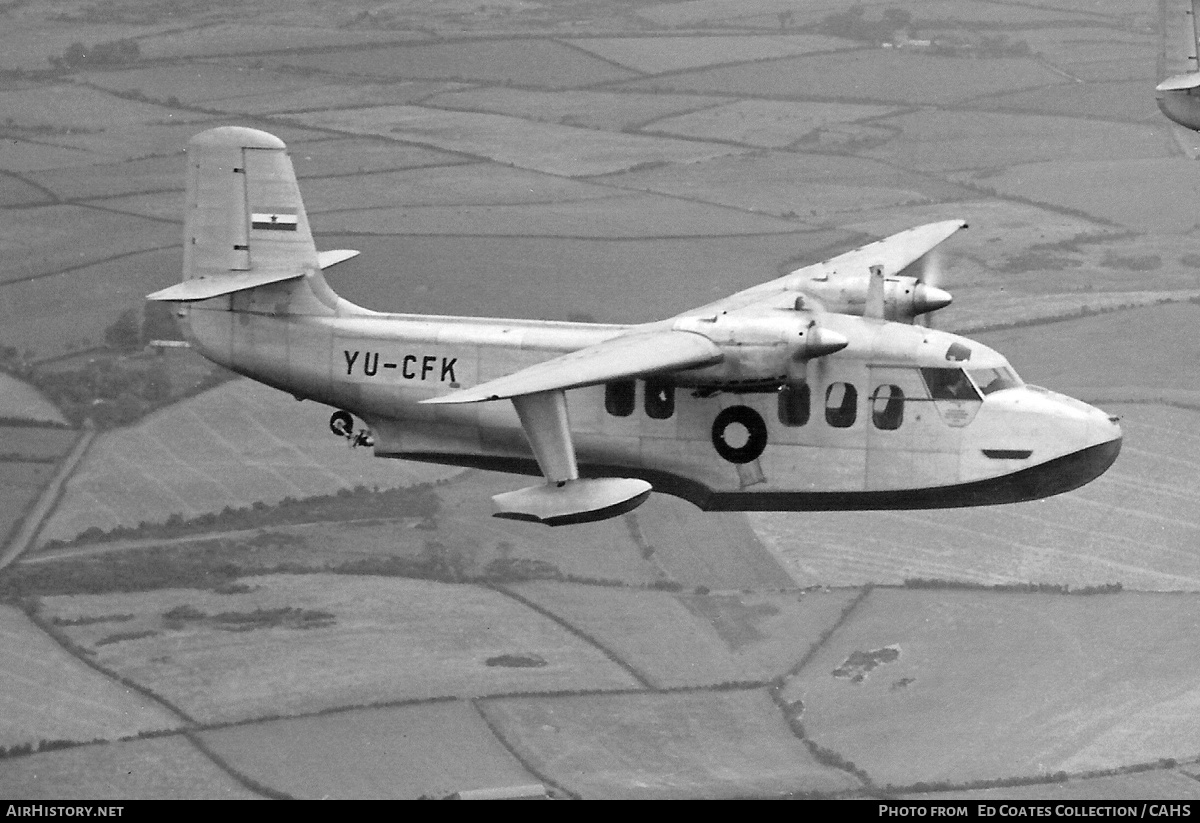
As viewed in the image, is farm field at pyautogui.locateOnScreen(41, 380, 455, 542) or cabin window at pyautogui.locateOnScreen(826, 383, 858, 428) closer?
cabin window at pyautogui.locateOnScreen(826, 383, 858, 428)

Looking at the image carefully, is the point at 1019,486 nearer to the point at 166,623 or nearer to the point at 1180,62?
the point at 1180,62

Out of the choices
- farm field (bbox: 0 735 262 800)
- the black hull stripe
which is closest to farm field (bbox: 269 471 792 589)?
farm field (bbox: 0 735 262 800)

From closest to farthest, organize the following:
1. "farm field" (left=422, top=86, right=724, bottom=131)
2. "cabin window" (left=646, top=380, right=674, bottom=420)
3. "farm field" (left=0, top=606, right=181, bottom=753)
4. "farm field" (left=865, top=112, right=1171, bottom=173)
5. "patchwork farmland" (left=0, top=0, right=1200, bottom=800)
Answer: "cabin window" (left=646, top=380, right=674, bottom=420), "farm field" (left=0, top=606, right=181, bottom=753), "patchwork farmland" (left=0, top=0, right=1200, bottom=800), "farm field" (left=865, top=112, right=1171, bottom=173), "farm field" (left=422, top=86, right=724, bottom=131)

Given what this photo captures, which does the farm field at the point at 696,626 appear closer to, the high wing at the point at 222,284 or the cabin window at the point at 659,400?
the high wing at the point at 222,284

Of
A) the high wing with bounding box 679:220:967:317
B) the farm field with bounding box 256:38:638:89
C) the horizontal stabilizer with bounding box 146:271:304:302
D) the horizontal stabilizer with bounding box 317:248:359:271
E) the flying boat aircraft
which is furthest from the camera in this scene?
the farm field with bounding box 256:38:638:89

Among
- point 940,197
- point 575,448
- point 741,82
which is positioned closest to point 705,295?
point 940,197

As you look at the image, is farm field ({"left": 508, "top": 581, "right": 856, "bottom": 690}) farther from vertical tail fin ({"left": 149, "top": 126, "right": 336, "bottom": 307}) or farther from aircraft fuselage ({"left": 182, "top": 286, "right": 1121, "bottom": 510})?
aircraft fuselage ({"left": 182, "top": 286, "right": 1121, "bottom": 510})

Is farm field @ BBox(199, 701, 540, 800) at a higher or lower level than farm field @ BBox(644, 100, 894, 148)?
lower

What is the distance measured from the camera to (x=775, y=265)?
355 ft

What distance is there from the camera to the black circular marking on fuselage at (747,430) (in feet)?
140

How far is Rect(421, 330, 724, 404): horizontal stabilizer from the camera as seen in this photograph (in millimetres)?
39156

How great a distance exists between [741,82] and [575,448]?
105m

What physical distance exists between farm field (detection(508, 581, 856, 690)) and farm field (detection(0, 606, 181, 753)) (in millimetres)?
15731

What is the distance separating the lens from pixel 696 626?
80312mm
